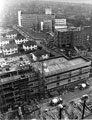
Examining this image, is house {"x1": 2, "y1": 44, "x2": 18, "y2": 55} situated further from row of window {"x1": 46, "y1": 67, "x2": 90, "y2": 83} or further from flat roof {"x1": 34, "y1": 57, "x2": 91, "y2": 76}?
row of window {"x1": 46, "y1": 67, "x2": 90, "y2": 83}

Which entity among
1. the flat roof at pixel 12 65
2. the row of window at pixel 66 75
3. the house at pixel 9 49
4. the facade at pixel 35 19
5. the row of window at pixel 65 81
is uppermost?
the facade at pixel 35 19

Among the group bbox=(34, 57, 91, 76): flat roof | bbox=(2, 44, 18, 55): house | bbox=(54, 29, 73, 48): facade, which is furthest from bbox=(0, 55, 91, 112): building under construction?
bbox=(54, 29, 73, 48): facade

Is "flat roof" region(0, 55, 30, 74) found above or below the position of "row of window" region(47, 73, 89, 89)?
above

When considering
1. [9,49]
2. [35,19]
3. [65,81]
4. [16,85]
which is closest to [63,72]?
[65,81]

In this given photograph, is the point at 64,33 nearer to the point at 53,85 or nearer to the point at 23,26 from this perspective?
the point at 53,85

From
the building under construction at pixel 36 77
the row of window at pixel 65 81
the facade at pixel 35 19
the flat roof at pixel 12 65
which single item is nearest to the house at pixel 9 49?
the flat roof at pixel 12 65

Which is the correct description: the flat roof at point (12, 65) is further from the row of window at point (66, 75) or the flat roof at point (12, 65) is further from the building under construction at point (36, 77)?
the row of window at point (66, 75)

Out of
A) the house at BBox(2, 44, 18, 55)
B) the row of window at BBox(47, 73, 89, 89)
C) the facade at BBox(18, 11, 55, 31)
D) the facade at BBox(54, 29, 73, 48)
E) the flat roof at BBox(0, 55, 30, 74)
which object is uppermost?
the facade at BBox(18, 11, 55, 31)

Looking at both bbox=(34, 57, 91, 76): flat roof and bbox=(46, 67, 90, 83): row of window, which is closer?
bbox=(46, 67, 90, 83): row of window

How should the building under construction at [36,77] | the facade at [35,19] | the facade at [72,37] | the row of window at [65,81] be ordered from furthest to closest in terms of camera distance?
the facade at [35,19]
the facade at [72,37]
the row of window at [65,81]
the building under construction at [36,77]
